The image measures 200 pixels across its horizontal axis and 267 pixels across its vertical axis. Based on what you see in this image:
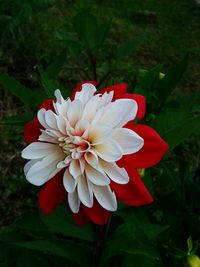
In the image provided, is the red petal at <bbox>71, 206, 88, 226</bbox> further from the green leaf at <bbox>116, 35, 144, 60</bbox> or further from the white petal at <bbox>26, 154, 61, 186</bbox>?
the green leaf at <bbox>116, 35, 144, 60</bbox>

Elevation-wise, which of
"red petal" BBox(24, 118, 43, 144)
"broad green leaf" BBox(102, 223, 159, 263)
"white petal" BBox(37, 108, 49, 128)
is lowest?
"broad green leaf" BBox(102, 223, 159, 263)

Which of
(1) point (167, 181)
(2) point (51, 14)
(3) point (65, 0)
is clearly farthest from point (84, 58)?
(1) point (167, 181)

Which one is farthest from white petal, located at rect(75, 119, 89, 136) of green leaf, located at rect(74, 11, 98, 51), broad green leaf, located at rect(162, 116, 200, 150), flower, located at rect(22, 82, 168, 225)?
green leaf, located at rect(74, 11, 98, 51)

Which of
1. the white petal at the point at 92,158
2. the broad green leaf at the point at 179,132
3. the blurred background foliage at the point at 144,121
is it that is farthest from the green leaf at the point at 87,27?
the white petal at the point at 92,158

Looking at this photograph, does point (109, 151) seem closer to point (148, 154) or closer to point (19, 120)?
point (148, 154)

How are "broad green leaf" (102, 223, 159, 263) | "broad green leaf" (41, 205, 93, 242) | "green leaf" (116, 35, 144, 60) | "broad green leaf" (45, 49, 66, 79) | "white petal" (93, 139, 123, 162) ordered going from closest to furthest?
"white petal" (93, 139, 123, 162)
"broad green leaf" (102, 223, 159, 263)
"broad green leaf" (41, 205, 93, 242)
"broad green leaf" (45, 49, 66, 79)
"green leaf" (116, 35, 144, 60)

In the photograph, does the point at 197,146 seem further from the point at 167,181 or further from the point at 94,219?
the point at 94,219

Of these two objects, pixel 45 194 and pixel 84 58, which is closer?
pixel 45 194
